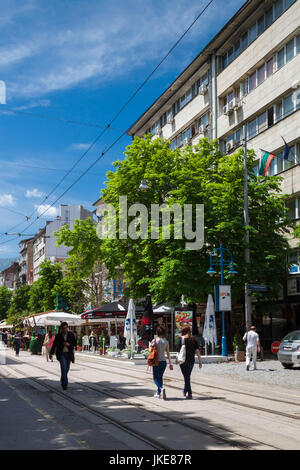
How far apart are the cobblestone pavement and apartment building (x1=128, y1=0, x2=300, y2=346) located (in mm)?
7873

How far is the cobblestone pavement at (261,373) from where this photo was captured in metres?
16.8

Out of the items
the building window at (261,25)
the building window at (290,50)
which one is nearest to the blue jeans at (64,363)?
the building window at (290,50)

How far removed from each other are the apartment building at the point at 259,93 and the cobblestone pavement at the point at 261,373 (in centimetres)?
787

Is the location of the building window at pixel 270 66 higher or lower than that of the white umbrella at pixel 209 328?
higher

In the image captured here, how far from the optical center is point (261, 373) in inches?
758

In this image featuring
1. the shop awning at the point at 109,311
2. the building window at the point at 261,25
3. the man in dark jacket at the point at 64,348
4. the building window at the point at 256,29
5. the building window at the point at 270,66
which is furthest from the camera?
the building window at the point at 261,25

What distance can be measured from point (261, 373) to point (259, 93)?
64.2ft

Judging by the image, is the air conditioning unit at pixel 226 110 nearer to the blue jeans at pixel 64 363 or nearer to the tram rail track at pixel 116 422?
the blue jeans at pixel 64 363

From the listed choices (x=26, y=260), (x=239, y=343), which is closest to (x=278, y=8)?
(x=239, y=343)

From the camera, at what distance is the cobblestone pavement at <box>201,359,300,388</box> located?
16.8m

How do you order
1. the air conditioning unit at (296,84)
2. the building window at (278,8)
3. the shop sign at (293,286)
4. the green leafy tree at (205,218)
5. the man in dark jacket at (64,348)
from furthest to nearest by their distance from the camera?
the building window at (278,8) < the shop sign at (293,286) < the air conditioning unit at (296,84) < the green leafy tree at (205,218) < the man in dark jacket at (64,348)

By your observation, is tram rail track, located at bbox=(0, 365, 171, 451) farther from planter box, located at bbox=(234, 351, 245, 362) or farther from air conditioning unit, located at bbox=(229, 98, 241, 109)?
air conditioning unit, located at bbox=(229, 98, 241, 109)
